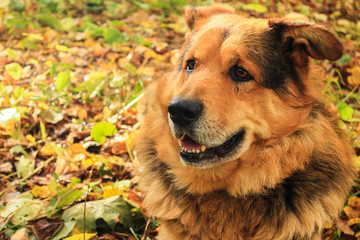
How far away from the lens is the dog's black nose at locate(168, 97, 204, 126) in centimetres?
223

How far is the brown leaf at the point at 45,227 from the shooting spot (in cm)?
282

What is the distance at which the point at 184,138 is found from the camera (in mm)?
2557

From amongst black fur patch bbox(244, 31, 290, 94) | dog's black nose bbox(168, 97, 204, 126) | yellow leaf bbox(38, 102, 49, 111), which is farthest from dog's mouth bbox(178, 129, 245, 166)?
yellow leaf bbox(38, 102, 49, 111)

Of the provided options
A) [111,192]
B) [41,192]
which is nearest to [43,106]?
[41,192]

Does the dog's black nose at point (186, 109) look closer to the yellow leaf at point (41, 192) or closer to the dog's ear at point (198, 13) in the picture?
the dog's ear at point (198, 13)

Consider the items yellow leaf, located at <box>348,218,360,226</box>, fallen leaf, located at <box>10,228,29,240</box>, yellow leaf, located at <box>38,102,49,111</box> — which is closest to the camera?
fallen leaf, located at <box>10,228,29,240</box>

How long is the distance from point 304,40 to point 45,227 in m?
2.57

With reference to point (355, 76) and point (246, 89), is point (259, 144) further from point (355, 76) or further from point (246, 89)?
point (355, 76)

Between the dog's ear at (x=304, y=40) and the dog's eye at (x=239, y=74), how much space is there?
368 millimetres

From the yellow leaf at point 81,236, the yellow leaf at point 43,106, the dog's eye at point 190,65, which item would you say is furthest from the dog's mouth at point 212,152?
the yellow leaf at point 43,106

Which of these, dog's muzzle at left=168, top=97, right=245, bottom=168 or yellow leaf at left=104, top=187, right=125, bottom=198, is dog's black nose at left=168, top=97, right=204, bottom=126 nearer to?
dog's muzzle at left=168, top=97, right=245, bottom=168

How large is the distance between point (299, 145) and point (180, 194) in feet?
3.26

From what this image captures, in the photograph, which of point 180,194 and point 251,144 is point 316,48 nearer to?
point 251,144

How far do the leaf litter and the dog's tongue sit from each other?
0.81 m
